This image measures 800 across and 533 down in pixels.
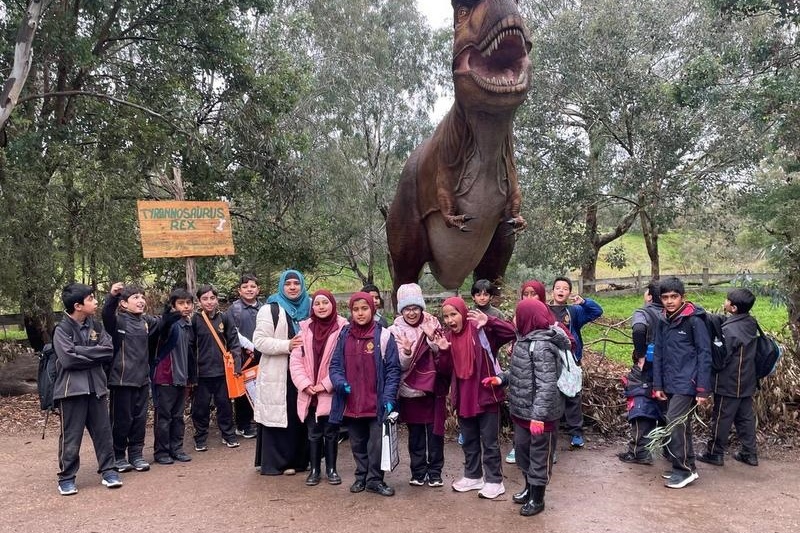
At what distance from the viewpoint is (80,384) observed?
408cm

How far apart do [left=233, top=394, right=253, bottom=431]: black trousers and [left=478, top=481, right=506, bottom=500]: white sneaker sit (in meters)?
2.66

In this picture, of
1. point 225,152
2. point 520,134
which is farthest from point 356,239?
point 225,152

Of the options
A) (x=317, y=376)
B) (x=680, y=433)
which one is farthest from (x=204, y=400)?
(x=680, y=433)

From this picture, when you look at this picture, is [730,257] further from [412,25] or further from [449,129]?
[449,129]

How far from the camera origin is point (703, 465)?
15.0ft

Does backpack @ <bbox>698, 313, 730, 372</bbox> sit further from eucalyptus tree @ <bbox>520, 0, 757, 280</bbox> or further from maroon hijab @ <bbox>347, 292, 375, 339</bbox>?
eucalyptus tree @ <bbox>520, 0, 757, 280</bbox>

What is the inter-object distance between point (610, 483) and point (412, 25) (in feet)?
59.9

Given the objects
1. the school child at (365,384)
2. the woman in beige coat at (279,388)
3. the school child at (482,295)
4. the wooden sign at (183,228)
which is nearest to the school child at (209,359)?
the woman in beige coat at (279,388)

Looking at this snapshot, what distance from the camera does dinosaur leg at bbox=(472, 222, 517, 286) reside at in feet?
17.1

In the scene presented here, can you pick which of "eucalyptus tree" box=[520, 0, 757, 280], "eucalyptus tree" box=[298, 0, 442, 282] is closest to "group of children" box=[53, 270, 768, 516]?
"eucalyptus tree" box=[520, 0, 757, 280]

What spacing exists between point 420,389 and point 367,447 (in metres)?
0.57

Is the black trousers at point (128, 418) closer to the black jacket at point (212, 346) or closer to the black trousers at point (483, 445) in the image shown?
the black jacket at point (212, 346)

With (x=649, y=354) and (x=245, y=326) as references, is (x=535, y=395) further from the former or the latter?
(x=245, y=326)

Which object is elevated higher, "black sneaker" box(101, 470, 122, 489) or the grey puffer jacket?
the grey puffer jacket
